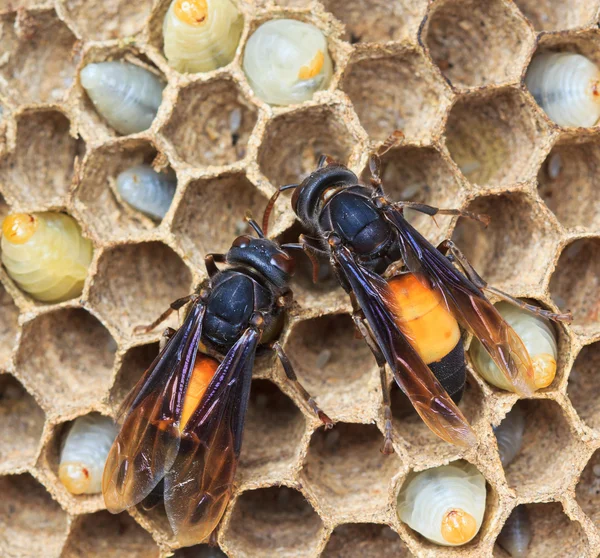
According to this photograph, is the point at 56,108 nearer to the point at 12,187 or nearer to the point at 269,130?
the point at 12,187

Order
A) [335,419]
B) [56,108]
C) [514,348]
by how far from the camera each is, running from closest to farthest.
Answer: [514,348] → [335,419] → [56,108]

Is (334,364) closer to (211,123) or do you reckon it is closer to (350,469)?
(350,469)

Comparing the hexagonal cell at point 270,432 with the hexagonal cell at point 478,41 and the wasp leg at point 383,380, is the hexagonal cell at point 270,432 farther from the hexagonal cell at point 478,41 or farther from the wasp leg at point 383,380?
the hexagonal cell at point 478,41

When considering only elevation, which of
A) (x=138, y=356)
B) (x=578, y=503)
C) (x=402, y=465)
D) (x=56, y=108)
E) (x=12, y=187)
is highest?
(x=56, y=108)

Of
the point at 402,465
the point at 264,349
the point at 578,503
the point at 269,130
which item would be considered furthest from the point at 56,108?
the point at 578,503

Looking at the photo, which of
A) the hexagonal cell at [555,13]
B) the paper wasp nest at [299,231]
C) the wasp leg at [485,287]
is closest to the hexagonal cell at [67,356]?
the paper wasp nest at [299,231]

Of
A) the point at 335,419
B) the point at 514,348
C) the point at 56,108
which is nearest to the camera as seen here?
the point at 514,348

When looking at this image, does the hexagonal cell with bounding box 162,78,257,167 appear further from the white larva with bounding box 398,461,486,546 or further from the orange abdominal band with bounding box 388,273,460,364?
the white larva with bounding box 398,461,486,546
